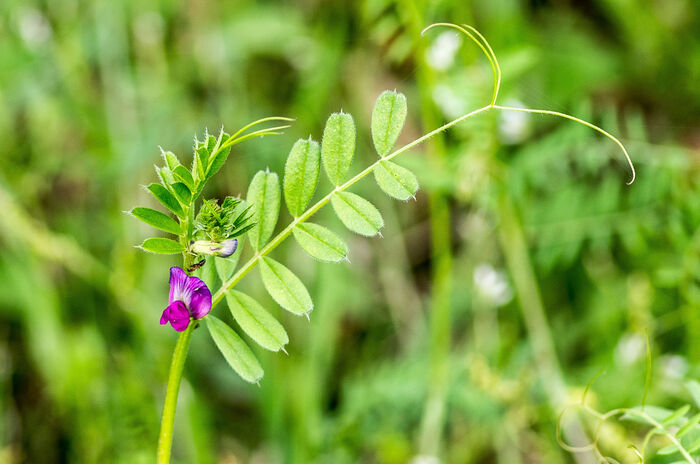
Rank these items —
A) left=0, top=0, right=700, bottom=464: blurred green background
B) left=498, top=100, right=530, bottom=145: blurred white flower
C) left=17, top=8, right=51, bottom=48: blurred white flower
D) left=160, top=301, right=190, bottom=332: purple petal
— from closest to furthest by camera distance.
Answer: left=160, top=301, right=190, bottom=332: purple petal < left=0, top=0, right=700, bottom=464: blurred green background < left=498, top=100, right=530, bottom=145: blurred white flower < left=17, top=8, right=51, bottom=48: blurred white flower

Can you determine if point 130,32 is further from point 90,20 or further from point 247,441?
point 247,441

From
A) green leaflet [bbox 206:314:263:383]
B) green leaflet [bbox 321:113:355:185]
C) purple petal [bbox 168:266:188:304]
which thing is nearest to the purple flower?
purple petal [bbox 168:266:188:304]

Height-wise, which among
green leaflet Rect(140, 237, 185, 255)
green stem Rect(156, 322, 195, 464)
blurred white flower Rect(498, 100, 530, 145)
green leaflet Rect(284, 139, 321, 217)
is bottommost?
green stem Rect(156, 322, 195, 464)

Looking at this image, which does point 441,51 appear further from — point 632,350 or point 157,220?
point 157,220

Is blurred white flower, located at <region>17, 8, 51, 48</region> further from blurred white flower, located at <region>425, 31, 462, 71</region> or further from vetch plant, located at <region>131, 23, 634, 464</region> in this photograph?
vetch plant, located at <region>131, 23, 634, 464</region>

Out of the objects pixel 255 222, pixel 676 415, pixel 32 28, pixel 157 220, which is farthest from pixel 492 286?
pixel 32 28

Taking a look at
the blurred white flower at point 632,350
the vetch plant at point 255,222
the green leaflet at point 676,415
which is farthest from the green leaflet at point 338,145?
the blurred white flower at point 632,350
